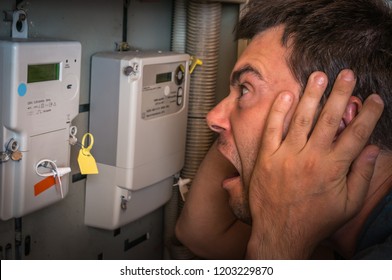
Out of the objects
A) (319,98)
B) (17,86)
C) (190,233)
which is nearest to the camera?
(319,98)

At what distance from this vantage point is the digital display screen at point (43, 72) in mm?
1382

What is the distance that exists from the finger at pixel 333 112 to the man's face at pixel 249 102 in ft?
0.29

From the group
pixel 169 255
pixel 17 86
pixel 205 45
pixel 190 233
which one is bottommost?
pixel 169 255

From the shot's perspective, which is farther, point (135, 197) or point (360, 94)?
point (135, 197)

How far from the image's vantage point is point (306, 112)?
122 centimetres

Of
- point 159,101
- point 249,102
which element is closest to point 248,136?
point 249,102

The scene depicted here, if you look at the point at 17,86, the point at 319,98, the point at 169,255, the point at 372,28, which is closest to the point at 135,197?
the point at 169,255

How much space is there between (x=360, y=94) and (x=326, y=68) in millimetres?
97

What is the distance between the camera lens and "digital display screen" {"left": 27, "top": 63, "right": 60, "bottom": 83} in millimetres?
1382

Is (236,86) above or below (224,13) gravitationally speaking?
below

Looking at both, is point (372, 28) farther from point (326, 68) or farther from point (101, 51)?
point (101, 51)

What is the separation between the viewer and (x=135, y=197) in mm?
1867

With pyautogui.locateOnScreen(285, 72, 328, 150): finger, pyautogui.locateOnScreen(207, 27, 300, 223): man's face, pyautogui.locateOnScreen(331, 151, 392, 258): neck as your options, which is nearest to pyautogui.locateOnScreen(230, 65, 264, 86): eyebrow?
pyautogui.locateOnScreen(207, 27, 300, 223): man's face

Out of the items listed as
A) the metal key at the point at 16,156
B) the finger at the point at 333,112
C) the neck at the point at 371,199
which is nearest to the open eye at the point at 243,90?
the finger at the point at 333,112
